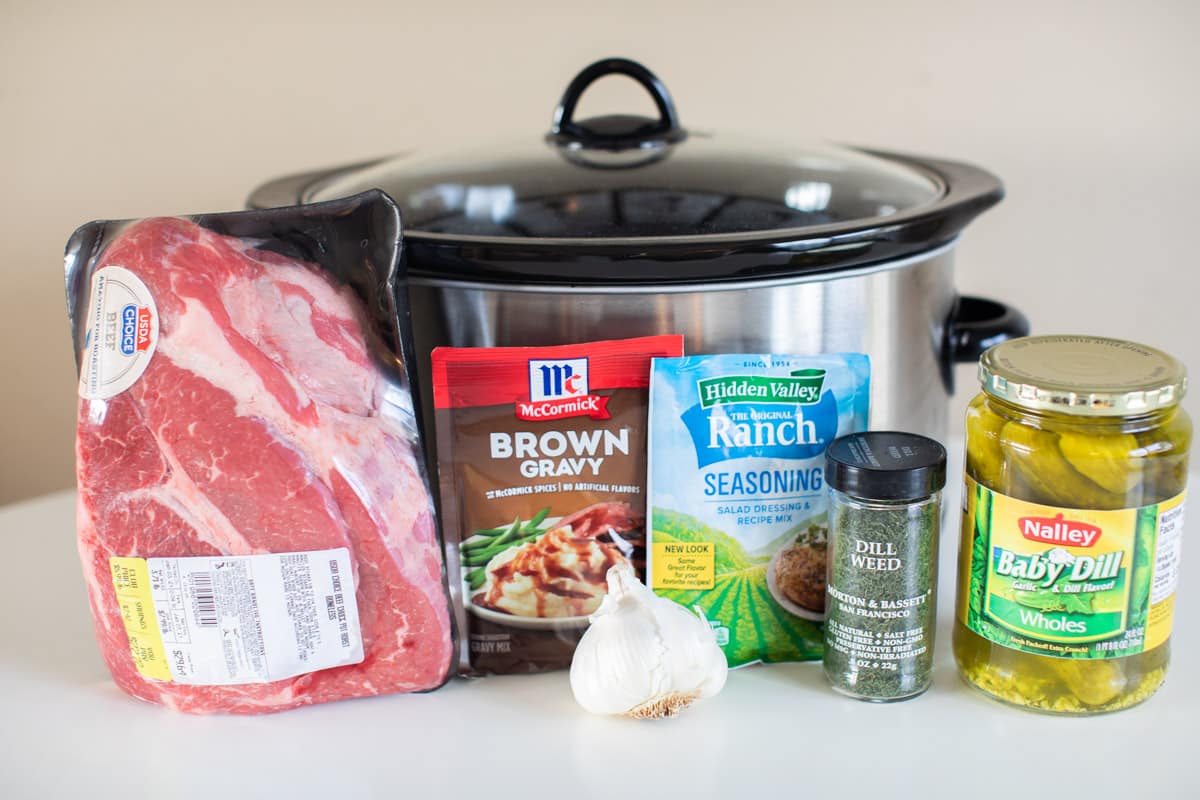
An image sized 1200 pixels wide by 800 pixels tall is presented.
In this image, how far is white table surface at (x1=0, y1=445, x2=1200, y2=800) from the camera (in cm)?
73

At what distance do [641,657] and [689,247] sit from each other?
283mm

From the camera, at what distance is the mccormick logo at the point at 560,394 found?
813 mm

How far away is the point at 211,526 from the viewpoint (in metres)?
0.76

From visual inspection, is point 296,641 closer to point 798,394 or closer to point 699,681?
point 699,681

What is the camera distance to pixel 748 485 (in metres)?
Answer: 0.84

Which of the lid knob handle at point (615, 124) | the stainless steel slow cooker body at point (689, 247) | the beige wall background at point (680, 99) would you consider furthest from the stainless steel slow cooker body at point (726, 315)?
the beige wall background at point (680, 99)

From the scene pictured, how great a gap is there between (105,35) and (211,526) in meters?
0.88

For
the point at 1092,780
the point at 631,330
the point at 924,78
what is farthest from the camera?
the point at 924,78

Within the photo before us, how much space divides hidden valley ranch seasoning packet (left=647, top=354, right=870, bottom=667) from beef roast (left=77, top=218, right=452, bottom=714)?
7.2 inches

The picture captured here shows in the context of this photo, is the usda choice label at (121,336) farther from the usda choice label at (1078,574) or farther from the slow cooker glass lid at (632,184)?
the usda choice label at (1078,574)

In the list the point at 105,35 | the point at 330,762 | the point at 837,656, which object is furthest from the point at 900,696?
the point at 105,35

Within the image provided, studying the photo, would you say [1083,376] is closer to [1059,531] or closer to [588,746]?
[1059,531]

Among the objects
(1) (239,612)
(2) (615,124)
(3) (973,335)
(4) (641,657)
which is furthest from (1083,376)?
(1) (239,612)

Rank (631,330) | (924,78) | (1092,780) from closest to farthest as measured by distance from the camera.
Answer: (1092,780), (631,330), (924,78)
